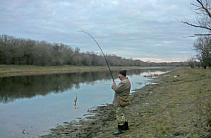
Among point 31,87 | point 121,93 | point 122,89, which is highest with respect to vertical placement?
point 122,89

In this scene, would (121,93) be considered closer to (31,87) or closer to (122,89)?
(122,89)

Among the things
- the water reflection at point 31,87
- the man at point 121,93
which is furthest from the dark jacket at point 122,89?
the water reflection at point 31,87

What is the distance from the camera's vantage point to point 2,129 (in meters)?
7.74

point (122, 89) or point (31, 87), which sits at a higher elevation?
point (122, 89)

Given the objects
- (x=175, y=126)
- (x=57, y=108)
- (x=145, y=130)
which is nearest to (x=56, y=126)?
(x=57, y=108)

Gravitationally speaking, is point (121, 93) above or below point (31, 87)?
above

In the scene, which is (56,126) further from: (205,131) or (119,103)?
(205,131)

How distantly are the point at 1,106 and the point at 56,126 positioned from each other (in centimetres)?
652

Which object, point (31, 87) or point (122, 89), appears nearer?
point (122, 89)

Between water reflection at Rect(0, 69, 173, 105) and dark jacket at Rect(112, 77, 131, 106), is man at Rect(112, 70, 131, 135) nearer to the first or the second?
dark jacket at Rect(112, 77, 131, 106)

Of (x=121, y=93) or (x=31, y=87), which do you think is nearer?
(x=121, y=93)

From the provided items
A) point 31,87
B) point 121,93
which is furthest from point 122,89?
point 31,87

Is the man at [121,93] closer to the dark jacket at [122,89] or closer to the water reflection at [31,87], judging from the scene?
the dark jacket at [122,89]

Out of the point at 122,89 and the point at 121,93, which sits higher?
the point at 122,89
